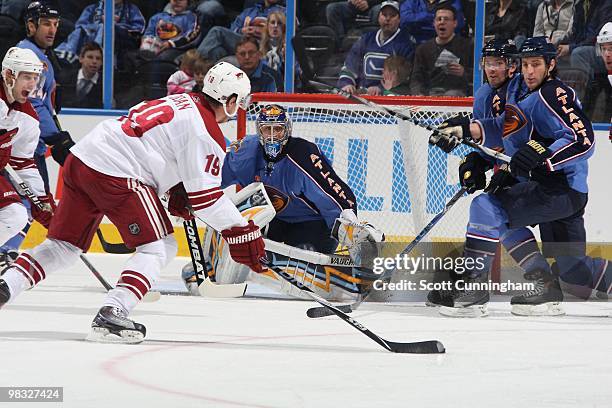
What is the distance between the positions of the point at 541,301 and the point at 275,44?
3009mm

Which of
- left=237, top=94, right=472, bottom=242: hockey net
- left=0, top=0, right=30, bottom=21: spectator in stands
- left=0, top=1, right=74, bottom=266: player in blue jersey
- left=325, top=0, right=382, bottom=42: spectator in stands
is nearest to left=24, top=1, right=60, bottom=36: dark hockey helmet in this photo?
left=0, top=1, right=74, bottom=266: player in blue jersey

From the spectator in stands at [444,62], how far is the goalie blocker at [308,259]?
2012 millimetres

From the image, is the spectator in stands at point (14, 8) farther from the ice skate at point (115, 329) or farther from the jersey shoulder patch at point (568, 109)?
the ice skate at point (115, 329)

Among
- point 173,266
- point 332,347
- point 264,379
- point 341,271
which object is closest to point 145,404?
point 264,379

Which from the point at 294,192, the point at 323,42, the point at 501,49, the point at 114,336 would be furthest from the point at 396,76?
the point at 114,336

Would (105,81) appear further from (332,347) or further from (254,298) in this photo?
(332,347)

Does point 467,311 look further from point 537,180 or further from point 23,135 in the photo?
point 23,135

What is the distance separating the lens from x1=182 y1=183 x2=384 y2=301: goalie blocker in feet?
18.2

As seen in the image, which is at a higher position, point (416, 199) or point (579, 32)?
point (579, 32)

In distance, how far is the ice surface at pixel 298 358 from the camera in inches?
124

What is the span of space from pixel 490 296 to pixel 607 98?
1.94 meters

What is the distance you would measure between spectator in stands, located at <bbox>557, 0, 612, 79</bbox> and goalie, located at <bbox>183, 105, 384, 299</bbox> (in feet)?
6.94

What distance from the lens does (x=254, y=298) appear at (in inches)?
226

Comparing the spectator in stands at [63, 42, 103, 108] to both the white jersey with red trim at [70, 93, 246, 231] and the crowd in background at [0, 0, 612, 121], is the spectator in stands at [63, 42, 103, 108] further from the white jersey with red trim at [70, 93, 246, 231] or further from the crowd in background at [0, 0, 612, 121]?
the white jersey with red trim at [70, 93, 246, 231]
